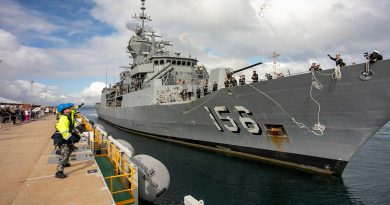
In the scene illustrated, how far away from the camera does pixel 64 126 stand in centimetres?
494

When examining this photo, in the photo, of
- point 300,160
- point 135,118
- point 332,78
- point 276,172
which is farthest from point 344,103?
point 135,118

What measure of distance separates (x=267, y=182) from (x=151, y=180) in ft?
17.9

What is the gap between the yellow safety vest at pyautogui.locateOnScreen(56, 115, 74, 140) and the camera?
4906 millimetres

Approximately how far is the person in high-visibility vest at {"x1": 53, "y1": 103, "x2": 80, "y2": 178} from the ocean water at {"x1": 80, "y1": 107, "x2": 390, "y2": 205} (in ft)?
11.9

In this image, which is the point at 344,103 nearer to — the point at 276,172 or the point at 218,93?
the point at 276,172

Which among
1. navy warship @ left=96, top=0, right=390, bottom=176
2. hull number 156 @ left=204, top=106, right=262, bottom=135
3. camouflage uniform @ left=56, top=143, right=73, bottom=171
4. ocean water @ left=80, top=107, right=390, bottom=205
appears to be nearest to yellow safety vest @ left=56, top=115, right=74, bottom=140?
camouflage uniform @ left=56, top=143, right=73, bottom=171

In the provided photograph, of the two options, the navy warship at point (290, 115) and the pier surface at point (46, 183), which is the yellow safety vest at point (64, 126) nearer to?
the pier surface at point (46, 183)

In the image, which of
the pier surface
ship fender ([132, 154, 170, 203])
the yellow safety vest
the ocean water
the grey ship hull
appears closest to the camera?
the pier surface

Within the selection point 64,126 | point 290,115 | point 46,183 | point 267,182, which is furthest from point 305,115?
point 46,183

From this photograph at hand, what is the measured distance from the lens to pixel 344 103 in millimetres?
8438

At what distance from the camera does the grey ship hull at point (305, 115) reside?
7.97 meters

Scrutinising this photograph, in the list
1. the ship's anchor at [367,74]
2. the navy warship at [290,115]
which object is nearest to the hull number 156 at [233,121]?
the navy warship at [290,115]

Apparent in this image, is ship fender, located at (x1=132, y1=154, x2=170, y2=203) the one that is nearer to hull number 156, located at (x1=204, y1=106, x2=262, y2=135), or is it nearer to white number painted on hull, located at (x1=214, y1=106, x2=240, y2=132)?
hull number 156, located at (x1=204, y1=106, x2=262, y2=135)

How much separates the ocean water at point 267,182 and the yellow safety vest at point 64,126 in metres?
3.97
